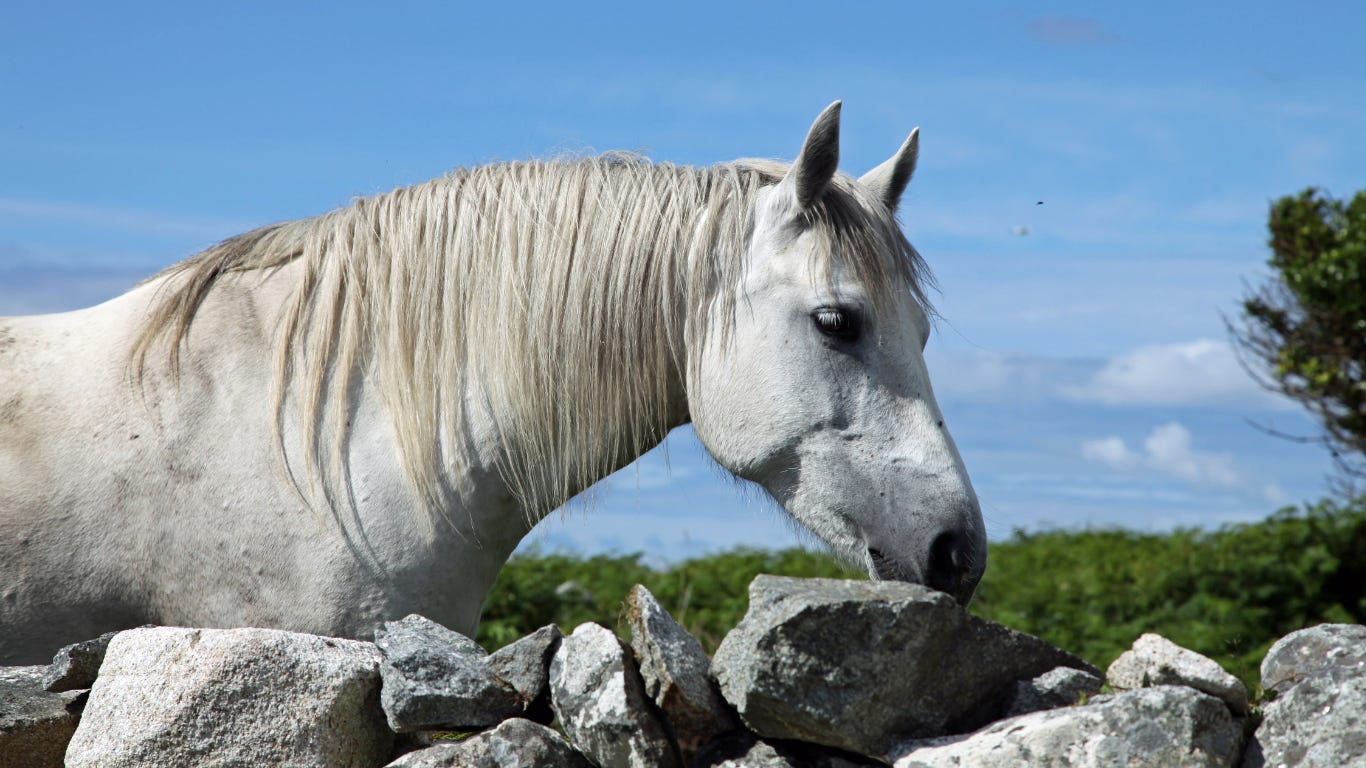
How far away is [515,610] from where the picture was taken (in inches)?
329

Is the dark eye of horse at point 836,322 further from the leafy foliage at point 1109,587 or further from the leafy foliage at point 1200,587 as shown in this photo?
the leafy foliage at point 1200,587

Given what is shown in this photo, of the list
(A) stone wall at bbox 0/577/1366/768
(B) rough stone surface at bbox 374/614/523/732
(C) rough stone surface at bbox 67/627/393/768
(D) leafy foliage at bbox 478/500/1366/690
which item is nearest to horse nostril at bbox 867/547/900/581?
(A) stone wall at bbox 0/577/1366/768

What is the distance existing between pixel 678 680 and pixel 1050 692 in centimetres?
83

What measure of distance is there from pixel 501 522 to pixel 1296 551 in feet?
30.5

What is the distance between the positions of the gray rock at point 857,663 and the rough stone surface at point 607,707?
0.60 feet

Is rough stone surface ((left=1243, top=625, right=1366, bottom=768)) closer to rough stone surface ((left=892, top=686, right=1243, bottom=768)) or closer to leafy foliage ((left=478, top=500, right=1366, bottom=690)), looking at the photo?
rough stone surface ((left=892, top=686, right=1243, bottom=768))

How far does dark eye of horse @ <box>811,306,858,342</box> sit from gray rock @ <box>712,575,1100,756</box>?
2.79 ft

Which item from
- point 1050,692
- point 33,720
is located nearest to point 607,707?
point 1050,692

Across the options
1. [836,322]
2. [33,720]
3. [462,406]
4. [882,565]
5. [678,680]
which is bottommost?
[33,720]

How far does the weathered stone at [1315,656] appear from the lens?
Result: 2582mm

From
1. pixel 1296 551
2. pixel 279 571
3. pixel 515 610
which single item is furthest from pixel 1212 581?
pixel 279 571

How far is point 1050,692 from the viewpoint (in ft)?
8.74

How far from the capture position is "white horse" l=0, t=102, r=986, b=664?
10.7 feet

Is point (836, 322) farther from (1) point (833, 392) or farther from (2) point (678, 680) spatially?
(2) point (678, 680)
